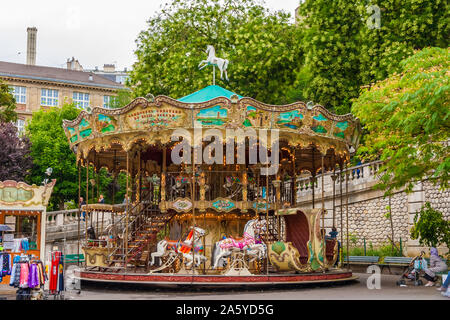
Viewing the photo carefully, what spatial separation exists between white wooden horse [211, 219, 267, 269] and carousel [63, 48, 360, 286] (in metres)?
0.03

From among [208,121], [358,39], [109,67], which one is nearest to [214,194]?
[208,121]

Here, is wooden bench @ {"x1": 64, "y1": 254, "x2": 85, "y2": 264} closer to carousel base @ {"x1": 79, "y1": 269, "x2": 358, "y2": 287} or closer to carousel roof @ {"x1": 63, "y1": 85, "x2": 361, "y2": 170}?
carousel roof @ {"x1": 63, "y1": 85, "x2": 361, "y2": 170}

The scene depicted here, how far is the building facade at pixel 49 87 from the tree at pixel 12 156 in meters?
18.5

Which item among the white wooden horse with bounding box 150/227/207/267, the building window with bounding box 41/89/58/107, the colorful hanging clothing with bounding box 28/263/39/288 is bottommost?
the colorful hanging clothing with bounding box 28/263/39/288

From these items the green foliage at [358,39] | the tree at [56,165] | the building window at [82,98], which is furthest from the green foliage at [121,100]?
the green foliage at [358,39]

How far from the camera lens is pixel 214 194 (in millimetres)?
20672

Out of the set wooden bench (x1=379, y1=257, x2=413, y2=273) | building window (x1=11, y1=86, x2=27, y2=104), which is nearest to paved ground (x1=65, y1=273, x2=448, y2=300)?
wooden bench (x1=379, y1=257, x2=413, y2=273)

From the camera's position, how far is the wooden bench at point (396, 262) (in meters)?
23.3

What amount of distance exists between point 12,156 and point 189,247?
23.6 meters

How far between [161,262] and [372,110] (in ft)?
28.3

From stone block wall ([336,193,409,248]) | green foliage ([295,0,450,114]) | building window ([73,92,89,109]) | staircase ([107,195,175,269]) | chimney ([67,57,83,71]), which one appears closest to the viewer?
staircase ([107,195,175,269])

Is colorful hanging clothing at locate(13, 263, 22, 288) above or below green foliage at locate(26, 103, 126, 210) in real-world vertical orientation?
below

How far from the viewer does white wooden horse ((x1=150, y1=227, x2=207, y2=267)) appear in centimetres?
1802

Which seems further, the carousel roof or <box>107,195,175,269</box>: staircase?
<box>107,195,175,269</box>: staircase
